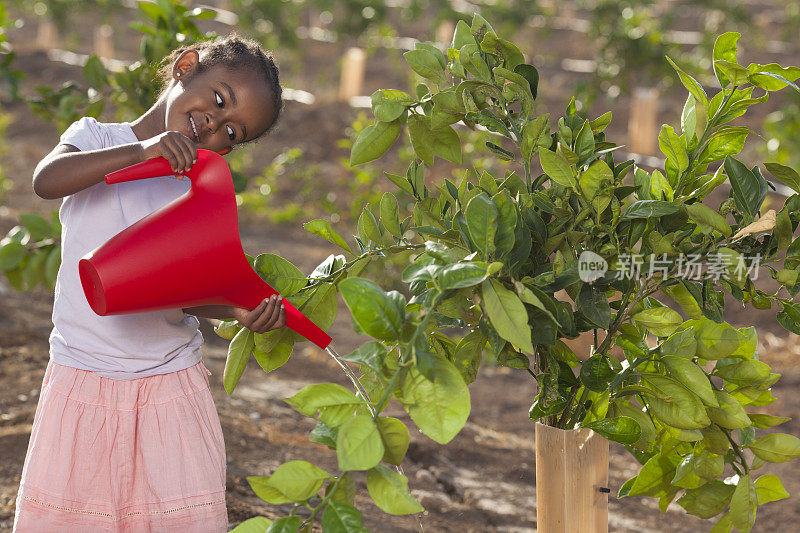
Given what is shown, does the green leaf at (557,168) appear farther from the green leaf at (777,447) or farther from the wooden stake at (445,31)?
the wooden stake at (445,31)

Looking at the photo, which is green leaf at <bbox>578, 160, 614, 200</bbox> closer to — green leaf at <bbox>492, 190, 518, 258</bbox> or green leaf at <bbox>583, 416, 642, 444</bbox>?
green leaf at <bbox>492, 190, 518, 258</bbox>

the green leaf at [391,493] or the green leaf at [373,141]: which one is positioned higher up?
the green leaf at [373,141]

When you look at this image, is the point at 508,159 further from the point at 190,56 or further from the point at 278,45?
the point at 278,45

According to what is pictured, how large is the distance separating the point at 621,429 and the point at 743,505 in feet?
0.61

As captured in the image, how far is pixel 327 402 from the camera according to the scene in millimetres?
875

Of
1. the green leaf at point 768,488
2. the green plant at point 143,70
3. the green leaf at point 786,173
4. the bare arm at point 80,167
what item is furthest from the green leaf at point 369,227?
the green plant at point 143,70

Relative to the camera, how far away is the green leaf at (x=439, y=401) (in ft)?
2.74

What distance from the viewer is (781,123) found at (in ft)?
17.4

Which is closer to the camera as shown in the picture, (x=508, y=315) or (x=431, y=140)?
(x=508, y=315)

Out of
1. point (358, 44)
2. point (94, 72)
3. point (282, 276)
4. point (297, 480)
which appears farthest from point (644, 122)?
point (297, 480)

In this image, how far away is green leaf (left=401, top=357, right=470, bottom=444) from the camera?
2.74ft

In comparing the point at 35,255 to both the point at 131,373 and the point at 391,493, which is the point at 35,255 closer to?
the point at 131,373

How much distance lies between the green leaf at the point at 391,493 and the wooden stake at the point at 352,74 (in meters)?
7.35

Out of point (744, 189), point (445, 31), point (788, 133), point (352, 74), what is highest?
point (445, 31)
